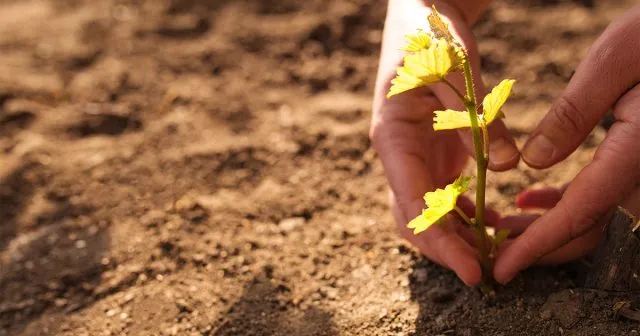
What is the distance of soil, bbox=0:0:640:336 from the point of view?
1.96 metres

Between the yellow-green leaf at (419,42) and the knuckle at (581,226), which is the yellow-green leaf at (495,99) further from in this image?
the knuckle at (581,226)

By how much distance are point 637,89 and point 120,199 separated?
1.75 metres

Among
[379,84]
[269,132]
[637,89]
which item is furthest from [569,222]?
[269,132]

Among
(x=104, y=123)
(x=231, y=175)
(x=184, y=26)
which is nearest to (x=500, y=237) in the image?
(x=231, y=175)

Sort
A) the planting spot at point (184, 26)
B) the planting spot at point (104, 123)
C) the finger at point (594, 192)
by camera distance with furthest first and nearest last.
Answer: the planting spot at point (184, 26) → the planting spot at point (104, 123) → the finger at point (594, 192)

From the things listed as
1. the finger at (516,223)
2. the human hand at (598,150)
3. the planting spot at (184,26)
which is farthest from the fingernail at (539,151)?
the planting spot at (184,26)

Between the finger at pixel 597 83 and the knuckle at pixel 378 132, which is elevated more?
the finger at pixel 597 83

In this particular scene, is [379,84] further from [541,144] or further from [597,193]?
[597,193]

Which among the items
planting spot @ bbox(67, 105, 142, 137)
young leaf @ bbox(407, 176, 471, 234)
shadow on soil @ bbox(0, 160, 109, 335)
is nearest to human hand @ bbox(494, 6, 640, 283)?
young leaf @ bbox(407, 176, 471, 234)

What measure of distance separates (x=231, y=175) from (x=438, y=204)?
1.29 metres

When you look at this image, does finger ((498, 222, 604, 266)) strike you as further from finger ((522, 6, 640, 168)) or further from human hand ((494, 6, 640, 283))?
finger ((522, 6, 640, 168))

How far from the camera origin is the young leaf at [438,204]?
1.43 m

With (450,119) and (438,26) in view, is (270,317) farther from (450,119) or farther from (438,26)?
(438,26)

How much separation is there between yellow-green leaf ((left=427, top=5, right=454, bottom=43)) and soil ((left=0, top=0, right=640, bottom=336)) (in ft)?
2.60
